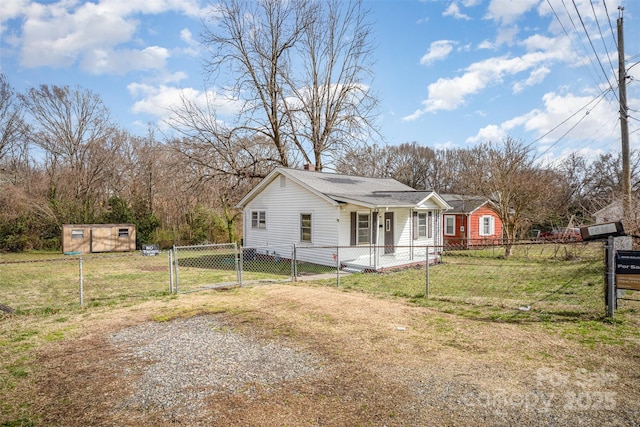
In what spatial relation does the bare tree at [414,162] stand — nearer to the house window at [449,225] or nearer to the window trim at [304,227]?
the house window at [449,225]

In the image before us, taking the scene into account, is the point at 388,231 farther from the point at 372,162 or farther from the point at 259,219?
the point at 372,162

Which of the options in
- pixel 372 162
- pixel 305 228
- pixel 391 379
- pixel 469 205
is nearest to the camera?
pixel 391 379

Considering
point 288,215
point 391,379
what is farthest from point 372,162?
point 391,379

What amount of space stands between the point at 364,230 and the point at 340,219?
1.53m

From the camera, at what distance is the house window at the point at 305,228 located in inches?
625

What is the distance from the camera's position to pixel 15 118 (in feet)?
86.8

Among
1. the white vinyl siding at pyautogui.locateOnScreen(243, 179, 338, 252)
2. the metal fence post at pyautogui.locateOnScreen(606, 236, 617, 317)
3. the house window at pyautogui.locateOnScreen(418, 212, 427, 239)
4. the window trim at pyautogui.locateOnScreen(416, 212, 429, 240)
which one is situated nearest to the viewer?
the metal fence post at pyautogui.locateOnScreen(606, 236, 617, 317)

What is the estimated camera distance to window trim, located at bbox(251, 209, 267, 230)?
1852cm

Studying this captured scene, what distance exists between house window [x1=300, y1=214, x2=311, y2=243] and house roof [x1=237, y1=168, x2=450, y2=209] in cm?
141

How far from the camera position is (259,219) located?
18844mm

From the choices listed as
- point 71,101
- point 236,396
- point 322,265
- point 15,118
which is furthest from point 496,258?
point 15,118

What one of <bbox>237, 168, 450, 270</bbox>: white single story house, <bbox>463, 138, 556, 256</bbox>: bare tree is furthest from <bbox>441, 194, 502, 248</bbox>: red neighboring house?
<bbox>237, 168, 450, 270</bbox>: white single story house

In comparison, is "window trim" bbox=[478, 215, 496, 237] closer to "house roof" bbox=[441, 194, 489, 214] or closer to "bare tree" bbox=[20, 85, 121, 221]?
"house roof" bbox=[441, 194, 489, 214]

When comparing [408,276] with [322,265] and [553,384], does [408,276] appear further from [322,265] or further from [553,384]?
[553,384]
